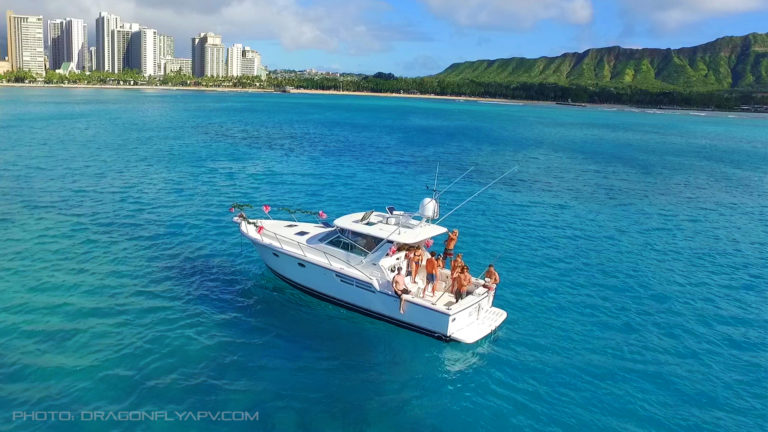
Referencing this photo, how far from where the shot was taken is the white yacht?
1513 centimetres

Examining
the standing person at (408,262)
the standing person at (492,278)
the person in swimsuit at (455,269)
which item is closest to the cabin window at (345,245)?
the standing person at (408,262)

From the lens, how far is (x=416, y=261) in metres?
16.3

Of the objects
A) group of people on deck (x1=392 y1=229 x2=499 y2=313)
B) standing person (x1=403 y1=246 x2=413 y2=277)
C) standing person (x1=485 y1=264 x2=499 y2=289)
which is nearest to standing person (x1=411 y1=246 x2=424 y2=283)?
group of people on deck (x1=392 y1=229 x2=499 y2=313)

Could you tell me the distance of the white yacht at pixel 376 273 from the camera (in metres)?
15.1

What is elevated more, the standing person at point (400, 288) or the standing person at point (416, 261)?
the standing person at point (416, 261)

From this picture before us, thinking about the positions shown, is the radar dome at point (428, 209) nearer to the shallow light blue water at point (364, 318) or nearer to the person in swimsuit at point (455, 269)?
the person in swimsuit at point (455, 269)

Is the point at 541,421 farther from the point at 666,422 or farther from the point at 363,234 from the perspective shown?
the point at 363,234

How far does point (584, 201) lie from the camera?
3397cm

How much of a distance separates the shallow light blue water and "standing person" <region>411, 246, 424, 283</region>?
186 cm

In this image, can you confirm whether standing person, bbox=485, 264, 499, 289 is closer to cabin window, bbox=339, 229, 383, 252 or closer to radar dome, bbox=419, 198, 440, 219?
radar dome, bbox=419, 198, 440, 219

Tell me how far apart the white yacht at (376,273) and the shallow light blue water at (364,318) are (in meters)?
0.54

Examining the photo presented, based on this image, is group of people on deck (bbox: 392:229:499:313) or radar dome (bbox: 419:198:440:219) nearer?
group of people on deck (bbox: 392:229:499:313)

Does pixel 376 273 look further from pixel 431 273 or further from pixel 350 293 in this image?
pixel 431 273

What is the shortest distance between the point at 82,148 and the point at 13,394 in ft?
130
